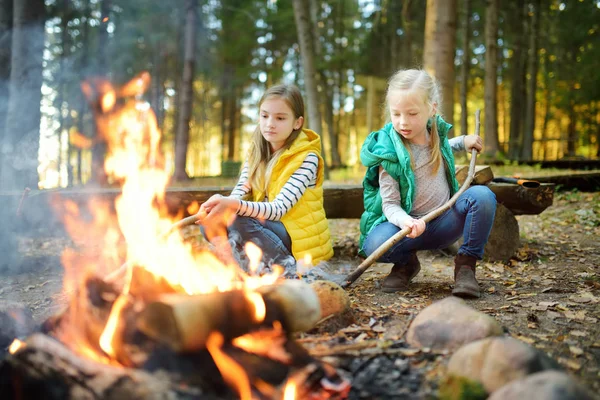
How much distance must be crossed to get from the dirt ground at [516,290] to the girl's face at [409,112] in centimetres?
116

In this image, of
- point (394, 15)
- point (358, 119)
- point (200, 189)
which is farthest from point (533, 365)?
point (358, 119)

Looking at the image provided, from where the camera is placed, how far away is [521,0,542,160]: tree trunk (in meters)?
14.1

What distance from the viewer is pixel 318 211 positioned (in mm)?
3568

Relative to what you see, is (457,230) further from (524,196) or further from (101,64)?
(101,64)

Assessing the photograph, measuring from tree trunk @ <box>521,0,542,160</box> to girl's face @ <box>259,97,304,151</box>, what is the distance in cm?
1272

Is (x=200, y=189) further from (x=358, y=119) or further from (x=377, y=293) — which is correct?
(x=358, y=119)

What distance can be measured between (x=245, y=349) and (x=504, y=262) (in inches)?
125

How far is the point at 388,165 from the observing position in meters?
3.36

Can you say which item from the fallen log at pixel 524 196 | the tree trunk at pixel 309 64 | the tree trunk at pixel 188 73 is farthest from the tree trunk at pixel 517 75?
the fallen log at pixel 524 196

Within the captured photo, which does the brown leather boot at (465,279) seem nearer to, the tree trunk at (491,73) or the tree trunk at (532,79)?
the tree trunk at (491,73)

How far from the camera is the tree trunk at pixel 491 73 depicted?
1203cm

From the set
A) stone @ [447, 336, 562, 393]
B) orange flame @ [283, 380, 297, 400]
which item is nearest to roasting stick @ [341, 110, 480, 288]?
stone @ [447, 336, 562, 393]

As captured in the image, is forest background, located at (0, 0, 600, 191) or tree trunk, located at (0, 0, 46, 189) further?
forest background, located at (0, 0, 600, 191)

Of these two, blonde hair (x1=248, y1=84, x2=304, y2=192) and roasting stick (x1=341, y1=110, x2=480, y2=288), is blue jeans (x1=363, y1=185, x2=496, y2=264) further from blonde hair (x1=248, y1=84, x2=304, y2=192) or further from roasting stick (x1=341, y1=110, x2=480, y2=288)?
blonde hair (x1=248, y1=84, x2=304, y2=192)
